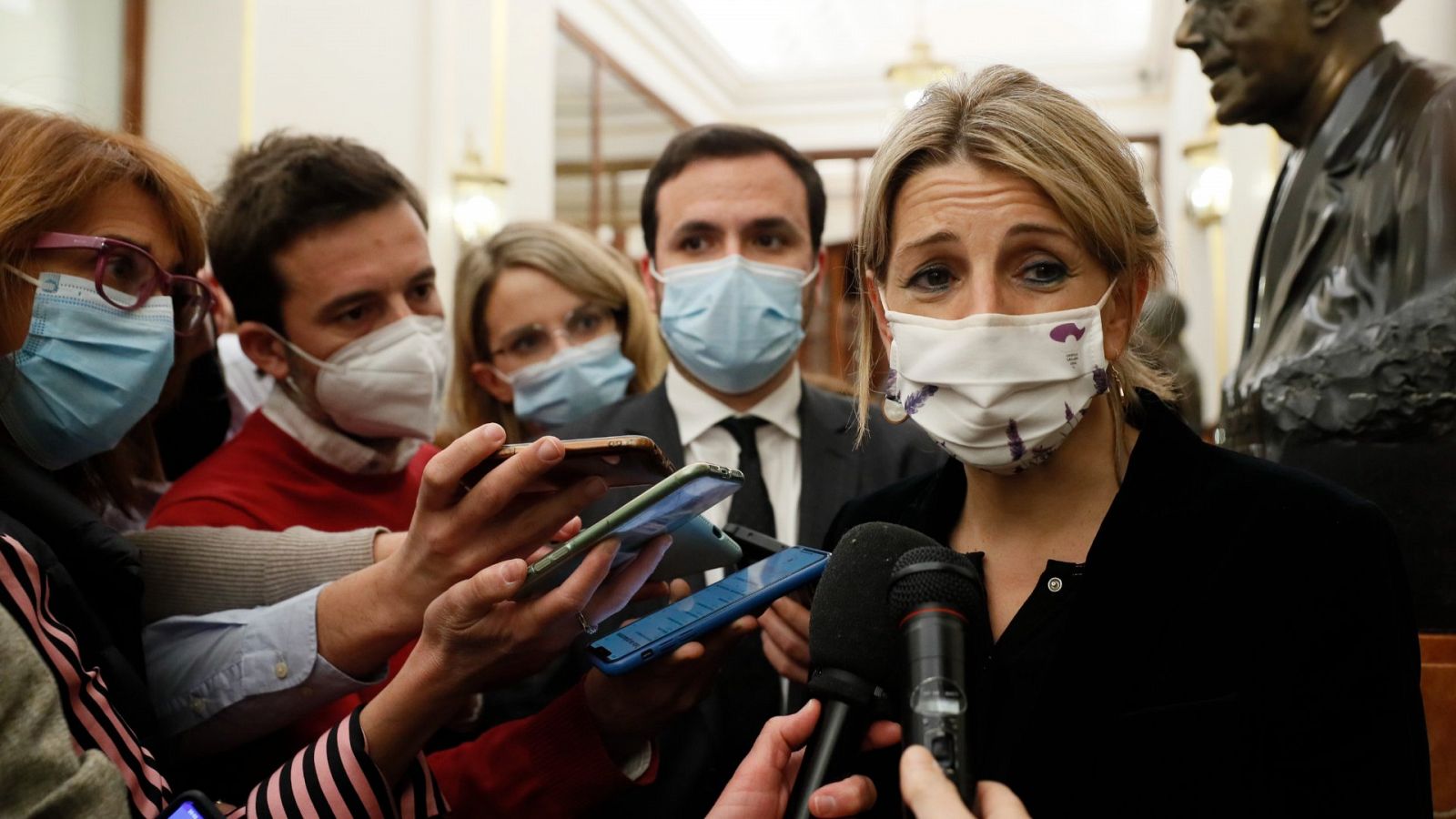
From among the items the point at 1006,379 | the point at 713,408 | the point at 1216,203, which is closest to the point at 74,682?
the point at 1006,379

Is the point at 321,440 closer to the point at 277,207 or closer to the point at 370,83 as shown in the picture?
the point at 277,207

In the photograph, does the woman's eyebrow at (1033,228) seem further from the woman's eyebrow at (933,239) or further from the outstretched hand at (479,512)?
the outstretched hand at (479,512)

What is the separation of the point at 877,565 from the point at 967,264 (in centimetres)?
47

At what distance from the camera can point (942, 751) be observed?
104 cm

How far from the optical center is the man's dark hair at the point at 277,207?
7.75ft

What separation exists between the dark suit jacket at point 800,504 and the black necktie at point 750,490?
2.8 inches

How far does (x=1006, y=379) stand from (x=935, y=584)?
47cm

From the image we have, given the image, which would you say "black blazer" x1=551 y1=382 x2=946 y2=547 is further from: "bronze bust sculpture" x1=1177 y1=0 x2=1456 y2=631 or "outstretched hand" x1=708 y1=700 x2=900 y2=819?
"outstretched hand" x1=708 y1=700 x2=900 y2=819

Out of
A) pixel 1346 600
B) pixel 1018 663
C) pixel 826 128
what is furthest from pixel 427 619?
pixel 826 128

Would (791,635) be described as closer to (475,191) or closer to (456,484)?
(456,484)

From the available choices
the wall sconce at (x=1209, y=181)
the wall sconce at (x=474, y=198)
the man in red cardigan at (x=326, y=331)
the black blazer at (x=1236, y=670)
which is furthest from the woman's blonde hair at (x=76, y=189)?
the wall sconce at (x=1209, y=181)

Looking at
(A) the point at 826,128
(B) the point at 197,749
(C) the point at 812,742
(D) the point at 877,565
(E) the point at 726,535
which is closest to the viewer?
(C) the point at 812,742

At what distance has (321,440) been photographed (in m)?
2.37

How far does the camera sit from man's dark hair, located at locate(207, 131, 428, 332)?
2.36 meters
